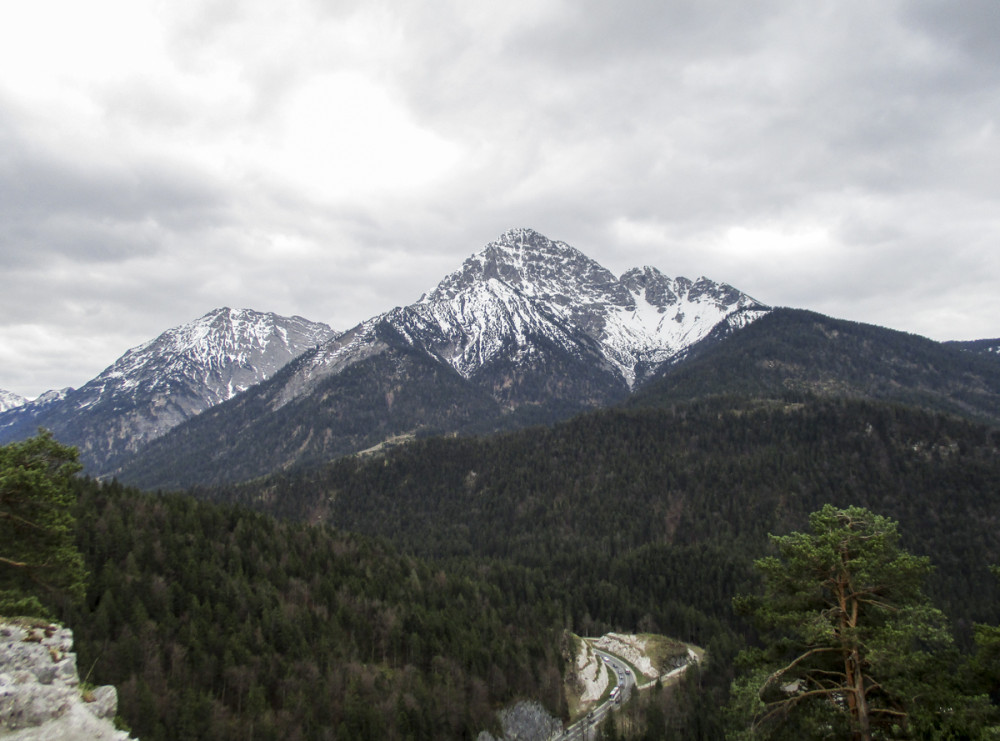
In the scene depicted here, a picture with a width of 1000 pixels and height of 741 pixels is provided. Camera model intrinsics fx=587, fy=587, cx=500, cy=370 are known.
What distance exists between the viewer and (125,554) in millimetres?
103250

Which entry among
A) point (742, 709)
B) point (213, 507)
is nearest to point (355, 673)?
point (213, 507)

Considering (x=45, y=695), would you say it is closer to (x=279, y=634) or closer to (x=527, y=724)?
(x=279, y=634)

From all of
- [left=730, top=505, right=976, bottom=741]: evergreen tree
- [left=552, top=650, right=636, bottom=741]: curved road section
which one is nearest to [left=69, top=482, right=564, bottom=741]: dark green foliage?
[left=552, top=650, right=636, bottom=741]: curved road section

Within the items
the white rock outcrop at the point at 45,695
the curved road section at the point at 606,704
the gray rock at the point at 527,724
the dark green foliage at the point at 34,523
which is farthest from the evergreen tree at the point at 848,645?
the gray rock at the point at 527,724

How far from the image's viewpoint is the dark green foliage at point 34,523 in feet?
117

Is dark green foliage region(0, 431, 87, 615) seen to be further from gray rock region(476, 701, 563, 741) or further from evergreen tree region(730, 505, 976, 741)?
gray rock region(476, 701, 563, 741)

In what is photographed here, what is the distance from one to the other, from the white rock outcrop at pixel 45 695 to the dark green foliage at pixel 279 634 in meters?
47.3

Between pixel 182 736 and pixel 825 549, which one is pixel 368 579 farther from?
pixel 825 549

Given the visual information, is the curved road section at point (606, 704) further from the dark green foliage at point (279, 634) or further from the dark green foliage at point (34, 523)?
the dark green foliage at point (34, 523)

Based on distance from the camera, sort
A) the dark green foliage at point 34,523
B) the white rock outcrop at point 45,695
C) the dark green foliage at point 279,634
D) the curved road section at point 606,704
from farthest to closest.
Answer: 1. the curved road section at point 606,704
2. the dark green foliage at point 279,634
3. the dark green foliage at point 34,523
4. the white rock outcrop at point 45,695

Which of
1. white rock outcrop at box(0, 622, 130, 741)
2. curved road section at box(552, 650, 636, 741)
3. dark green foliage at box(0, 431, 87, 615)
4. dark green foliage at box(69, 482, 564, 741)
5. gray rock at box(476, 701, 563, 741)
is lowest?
curved road section at box(552, 650, 636, 741)

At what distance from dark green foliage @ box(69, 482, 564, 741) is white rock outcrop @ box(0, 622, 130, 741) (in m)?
47.3

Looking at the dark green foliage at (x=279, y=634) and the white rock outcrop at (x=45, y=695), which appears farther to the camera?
the dark green foliage at (x=279, y=634)

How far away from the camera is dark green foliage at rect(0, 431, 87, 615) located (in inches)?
1399
